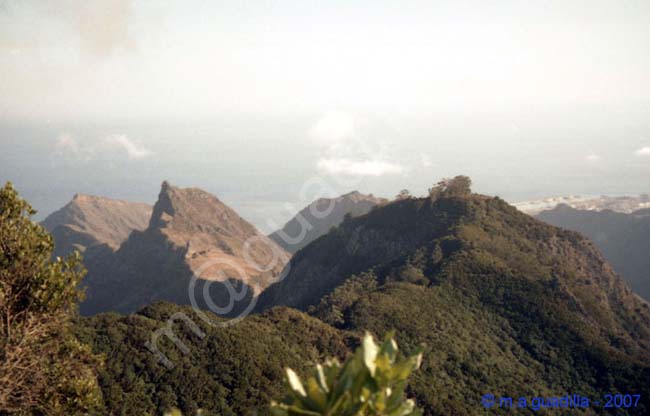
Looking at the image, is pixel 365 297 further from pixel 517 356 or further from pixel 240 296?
pixel 240 296

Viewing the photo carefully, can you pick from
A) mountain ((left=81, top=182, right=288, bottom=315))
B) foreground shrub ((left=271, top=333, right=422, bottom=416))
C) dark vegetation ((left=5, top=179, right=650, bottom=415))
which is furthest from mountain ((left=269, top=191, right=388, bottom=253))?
foreground shrub ((left=271, top=333, right=422, bottom=416))

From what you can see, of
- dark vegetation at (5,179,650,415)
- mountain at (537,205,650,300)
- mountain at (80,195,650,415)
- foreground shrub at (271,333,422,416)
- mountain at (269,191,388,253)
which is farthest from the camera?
mountain at (269,191,388,253)

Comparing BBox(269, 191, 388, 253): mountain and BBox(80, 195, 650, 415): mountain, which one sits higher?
BBox(269, 191, 388, 253): mountain

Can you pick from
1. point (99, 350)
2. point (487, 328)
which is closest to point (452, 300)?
point (487, 328)

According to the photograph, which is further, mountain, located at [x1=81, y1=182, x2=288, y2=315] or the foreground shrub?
mountain, located at [x1=81, y1=182, x2=288, y2=315]

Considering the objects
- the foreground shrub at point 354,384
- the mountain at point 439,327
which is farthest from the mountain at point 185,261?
the foreground shrub at point 354,384

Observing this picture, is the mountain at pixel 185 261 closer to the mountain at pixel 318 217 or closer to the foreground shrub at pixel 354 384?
the mountain at pixel 318 217

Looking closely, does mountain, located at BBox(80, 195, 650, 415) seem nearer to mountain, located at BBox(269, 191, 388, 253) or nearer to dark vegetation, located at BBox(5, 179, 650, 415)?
dark vegetation, located at BBox(5, 179, 650, 415)
